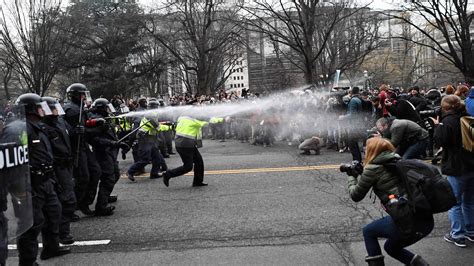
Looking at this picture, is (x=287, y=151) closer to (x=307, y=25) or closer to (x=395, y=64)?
(x=307, y=25)

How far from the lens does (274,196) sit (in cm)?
745

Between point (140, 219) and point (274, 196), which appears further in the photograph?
point (274, 196)

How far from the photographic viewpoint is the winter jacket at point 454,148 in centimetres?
482

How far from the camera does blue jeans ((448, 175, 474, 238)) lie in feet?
16.1

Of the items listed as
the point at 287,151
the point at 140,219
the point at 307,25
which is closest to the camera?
the point at 140,219

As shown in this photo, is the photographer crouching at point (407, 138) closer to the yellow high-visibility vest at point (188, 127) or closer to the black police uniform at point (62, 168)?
the yellow high-visibility vest at point (188, 127)

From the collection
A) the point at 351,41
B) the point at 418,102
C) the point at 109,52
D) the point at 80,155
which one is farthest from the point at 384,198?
the point at 109,52

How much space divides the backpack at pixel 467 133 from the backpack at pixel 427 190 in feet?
4.54

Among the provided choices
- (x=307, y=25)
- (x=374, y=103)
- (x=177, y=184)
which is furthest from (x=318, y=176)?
(x=307, y=25)

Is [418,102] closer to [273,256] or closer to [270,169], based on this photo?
[270,169]

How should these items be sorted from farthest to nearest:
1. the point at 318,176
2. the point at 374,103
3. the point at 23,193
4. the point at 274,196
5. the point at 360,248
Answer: the point at 374,103 < the point at 318,176 < the point at 274,196 < the point at 360,248 < the point at 23,193

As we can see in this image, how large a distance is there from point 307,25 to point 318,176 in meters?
13.6

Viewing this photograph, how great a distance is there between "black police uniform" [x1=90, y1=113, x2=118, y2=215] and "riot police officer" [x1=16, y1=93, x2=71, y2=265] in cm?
170

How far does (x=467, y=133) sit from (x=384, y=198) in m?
1.57
